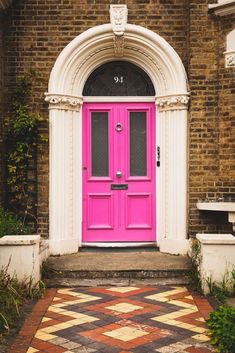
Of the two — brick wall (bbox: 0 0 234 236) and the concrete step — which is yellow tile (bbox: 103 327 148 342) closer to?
the concrete step

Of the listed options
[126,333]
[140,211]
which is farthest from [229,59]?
[126,333]

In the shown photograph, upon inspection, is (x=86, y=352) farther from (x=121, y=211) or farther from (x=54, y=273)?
(x=121, y=211)

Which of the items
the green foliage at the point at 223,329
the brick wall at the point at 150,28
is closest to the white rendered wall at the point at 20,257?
the brick wall at the point at 150,28

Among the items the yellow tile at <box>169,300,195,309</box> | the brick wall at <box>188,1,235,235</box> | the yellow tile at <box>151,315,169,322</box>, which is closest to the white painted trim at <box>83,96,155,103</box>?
the brick wall at <box>188,1,235,235</box>

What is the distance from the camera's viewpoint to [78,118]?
8570 mm

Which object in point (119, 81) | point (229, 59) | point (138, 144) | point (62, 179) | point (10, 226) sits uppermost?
point (229, 59)

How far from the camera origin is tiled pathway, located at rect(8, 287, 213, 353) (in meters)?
4.68

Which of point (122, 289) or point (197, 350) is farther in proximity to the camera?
point (122, 289)

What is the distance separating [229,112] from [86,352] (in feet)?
15.6

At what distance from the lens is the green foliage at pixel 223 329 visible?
4.51 metres

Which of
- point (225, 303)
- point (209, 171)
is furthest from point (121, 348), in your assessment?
point (209, 171)

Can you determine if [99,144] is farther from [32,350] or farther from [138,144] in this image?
[32,350]

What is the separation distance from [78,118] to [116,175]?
112 cm

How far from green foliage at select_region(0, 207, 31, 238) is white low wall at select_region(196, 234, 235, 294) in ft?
8.89
